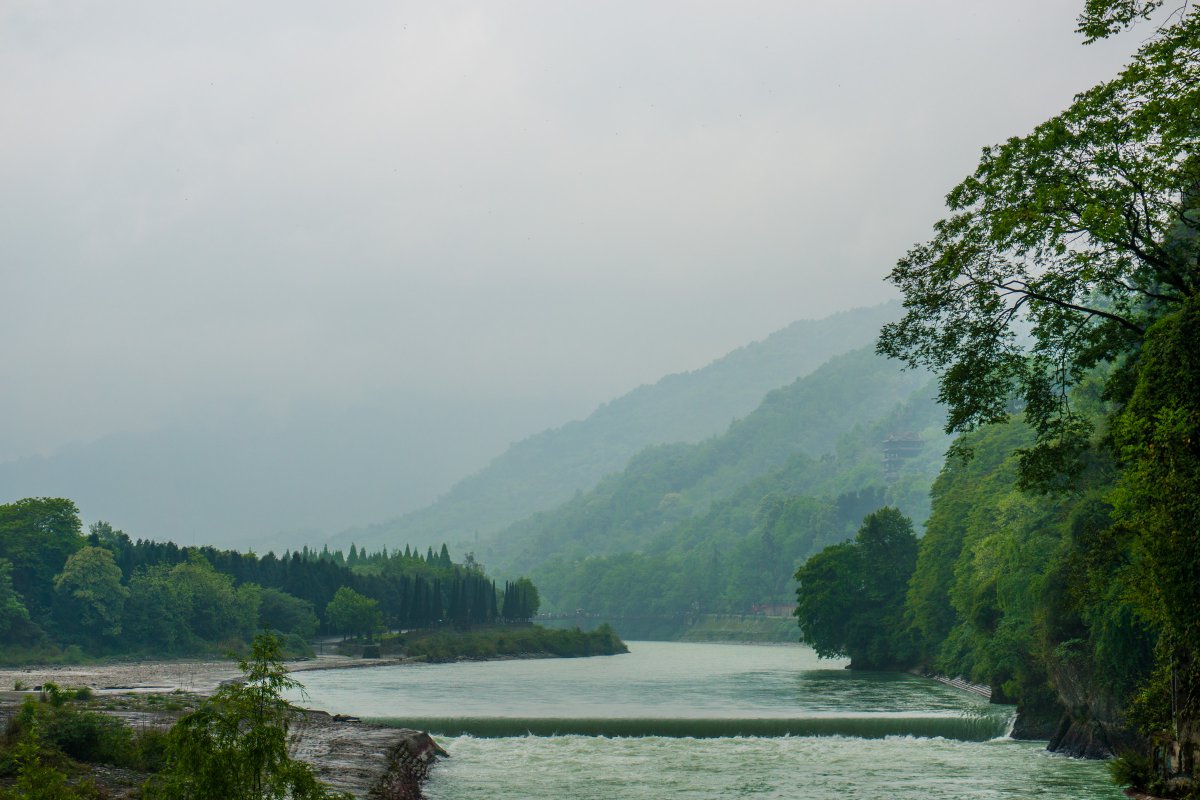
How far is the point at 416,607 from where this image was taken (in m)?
168

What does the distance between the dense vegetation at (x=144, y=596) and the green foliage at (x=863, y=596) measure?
63.1 metres

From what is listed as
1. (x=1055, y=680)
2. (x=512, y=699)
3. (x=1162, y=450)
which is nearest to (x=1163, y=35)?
(x=1162, y=450)

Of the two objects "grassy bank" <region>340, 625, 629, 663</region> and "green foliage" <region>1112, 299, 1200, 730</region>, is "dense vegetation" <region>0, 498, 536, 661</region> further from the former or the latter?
"green foliage" <region>1112, 299, 1200, 730</region>

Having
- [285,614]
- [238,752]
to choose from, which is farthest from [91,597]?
[238,752]

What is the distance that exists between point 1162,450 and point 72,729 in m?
34.1

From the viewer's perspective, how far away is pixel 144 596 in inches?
5167

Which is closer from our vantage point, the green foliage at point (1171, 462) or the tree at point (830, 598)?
the green foliage at point (1171, 462)

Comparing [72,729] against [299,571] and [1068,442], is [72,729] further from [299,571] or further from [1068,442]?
[299,571]

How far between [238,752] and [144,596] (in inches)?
4834

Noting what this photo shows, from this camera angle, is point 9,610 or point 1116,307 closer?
point 1116,307

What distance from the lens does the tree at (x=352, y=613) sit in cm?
15500

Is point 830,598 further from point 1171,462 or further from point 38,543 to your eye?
point 1171,462

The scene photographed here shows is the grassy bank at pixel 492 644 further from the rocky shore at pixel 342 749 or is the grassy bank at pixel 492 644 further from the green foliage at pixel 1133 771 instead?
the green foliage at pixel 1133 771

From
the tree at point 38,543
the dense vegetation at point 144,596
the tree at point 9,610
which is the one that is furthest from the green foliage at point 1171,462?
the tree at point 38,543
